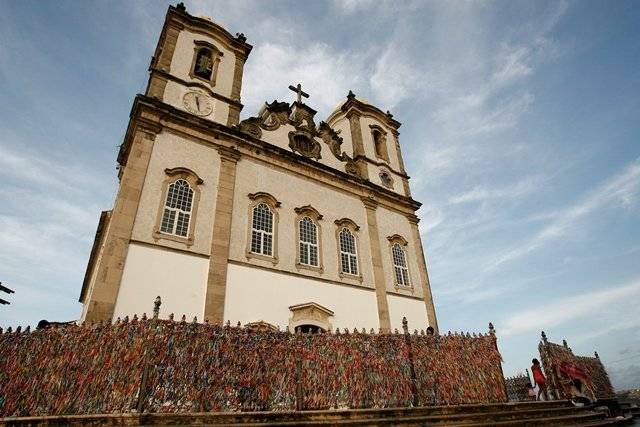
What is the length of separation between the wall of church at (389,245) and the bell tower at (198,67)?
963cm

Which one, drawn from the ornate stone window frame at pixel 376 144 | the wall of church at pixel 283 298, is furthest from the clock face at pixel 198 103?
the ornate stone window frame at pixel 376 144

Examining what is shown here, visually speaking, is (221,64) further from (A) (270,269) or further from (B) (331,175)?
(A) (270,269)

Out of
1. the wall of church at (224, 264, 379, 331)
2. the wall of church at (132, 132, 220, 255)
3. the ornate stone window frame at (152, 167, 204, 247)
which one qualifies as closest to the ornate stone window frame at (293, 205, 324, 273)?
the wall of church at (224, 264, 379, 331)

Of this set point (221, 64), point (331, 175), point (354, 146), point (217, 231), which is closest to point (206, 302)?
point (217, 231)

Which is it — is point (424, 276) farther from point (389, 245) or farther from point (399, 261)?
point (389, 245)

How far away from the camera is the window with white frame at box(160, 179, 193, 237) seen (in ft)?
40.8

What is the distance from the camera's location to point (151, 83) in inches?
587

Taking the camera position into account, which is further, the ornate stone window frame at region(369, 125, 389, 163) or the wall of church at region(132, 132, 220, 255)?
the ornate stone window frame at region(369, 125, 389, 163)

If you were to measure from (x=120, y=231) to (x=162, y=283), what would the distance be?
2138mm

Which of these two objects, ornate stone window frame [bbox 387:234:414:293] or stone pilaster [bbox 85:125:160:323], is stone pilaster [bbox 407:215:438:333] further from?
stone pilaster [bbox 85:125:160:323]

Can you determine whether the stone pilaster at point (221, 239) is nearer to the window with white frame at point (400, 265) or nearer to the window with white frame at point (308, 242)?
the window with white frame at point (308, 242)

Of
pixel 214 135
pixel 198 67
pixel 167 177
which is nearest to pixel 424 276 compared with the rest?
pixel 214 135

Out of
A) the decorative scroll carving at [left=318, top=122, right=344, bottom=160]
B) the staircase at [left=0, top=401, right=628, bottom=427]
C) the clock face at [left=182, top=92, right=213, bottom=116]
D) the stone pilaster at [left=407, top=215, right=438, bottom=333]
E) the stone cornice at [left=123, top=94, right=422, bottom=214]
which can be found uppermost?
the decorative scroll carving at [left=318, top=122, right=344, bottom=160]

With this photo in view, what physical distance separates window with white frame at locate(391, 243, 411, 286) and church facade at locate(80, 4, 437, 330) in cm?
7
